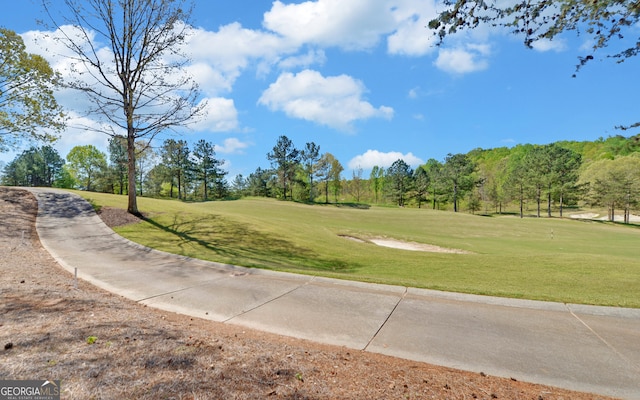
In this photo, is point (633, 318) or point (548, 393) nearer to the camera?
point (548, 393)

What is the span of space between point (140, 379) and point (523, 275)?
34.3 feet

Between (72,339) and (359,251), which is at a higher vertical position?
(72,339)

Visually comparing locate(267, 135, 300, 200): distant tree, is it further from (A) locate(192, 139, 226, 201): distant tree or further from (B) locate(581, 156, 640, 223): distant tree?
(B) locate(581, 156, 640, 223): distant tree

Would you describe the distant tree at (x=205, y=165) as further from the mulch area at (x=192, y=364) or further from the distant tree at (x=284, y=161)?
the mulch area at (x=192, y=364)

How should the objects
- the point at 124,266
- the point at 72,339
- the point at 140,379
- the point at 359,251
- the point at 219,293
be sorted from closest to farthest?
the point at 140,379, the point at 72,339, the point at 219,293, the point at 124,266, the point at 359,251

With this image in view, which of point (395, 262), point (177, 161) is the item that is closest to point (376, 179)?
point (177, 161)

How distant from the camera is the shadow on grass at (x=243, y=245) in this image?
10273mm

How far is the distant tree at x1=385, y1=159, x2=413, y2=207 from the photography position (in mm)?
71125

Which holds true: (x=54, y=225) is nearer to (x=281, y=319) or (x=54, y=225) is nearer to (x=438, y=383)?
(x=281, y=319)

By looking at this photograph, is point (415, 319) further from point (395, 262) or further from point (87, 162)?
point (87, 162)

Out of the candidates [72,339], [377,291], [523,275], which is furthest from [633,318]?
[72,339]

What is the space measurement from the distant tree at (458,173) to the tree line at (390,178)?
20 cm

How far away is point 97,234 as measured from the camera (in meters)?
12.1

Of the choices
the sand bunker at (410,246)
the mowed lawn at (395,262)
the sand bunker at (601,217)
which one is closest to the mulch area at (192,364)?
the mowed lawn at (395,262)
